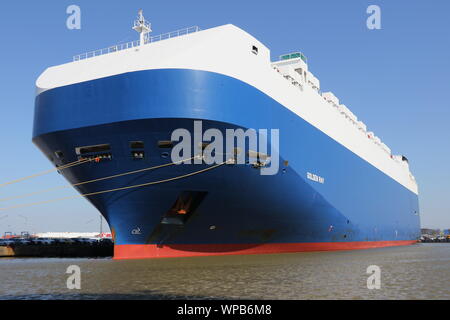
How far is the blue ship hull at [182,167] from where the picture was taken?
1769cm

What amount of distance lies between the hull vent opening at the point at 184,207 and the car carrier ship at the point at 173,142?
5cm

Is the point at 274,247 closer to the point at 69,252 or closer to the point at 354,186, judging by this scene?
the point at 354,186

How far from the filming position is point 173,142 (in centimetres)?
1791

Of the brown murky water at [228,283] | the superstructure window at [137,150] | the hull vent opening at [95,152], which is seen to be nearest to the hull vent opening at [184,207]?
the superstructure window at [137,150]

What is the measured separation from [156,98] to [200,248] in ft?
25.2

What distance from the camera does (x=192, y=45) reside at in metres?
18.5

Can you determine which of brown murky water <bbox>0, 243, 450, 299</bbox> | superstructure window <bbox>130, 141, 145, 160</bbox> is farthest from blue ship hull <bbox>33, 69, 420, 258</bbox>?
brown murky water <bbox>0, 243, 450, 299</bbox>

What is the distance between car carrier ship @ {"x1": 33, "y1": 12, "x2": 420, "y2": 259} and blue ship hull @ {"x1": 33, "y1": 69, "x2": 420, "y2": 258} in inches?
1.9

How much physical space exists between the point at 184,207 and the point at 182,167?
2387 millimetres

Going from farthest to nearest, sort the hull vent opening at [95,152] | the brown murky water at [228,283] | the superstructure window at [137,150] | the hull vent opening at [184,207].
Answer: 1. the hull vent opening at [184,207]
2. the hull vent opening at [95,152]
3. the superstructure window at [137,150]
4. the brown murky water at [228,283]

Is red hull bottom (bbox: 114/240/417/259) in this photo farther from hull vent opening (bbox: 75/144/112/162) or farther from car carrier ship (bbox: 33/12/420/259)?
hull vent opening (bbox: 75/144/112/162)

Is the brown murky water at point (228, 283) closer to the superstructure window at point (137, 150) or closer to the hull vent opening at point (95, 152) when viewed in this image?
the superstructure window at point (137, 150)
